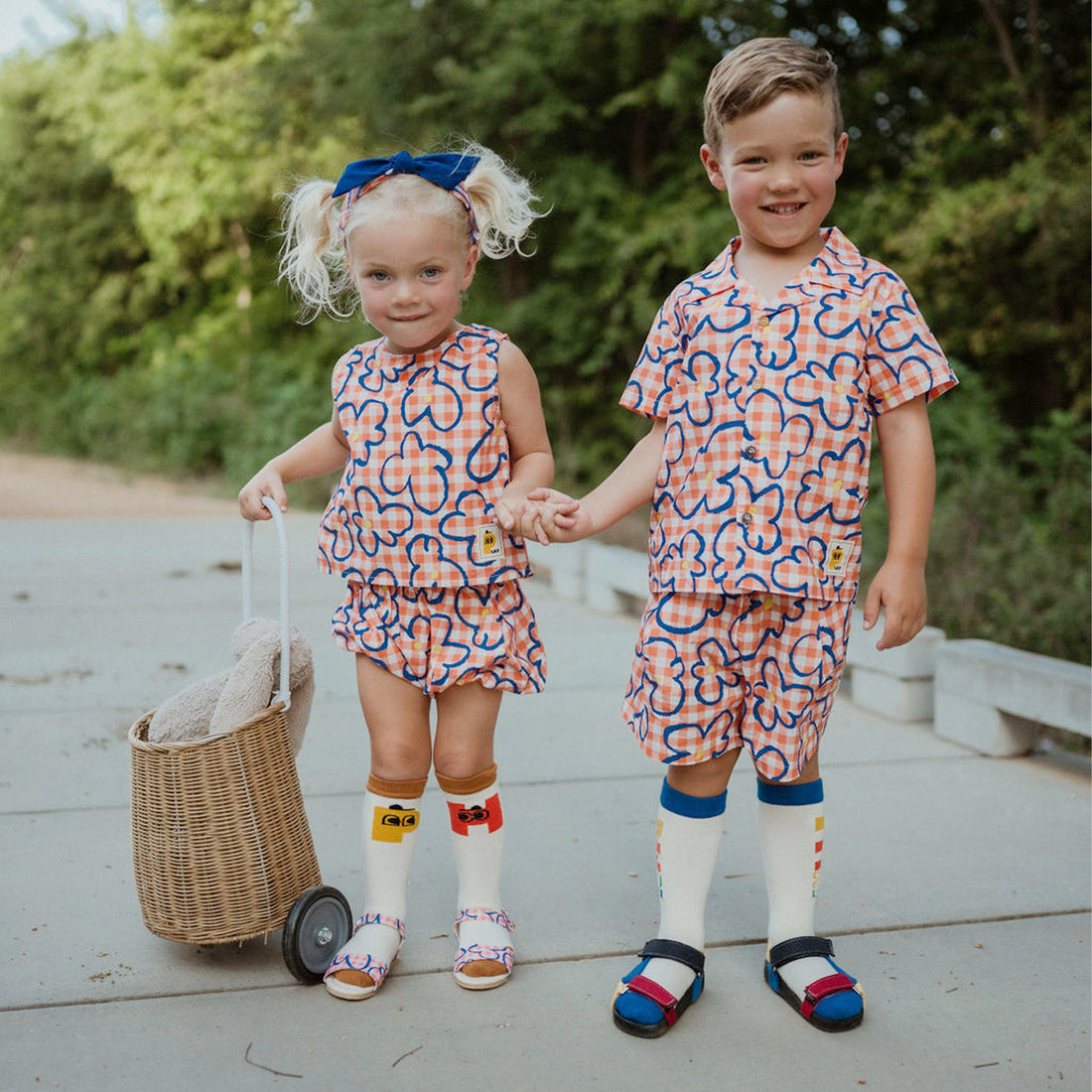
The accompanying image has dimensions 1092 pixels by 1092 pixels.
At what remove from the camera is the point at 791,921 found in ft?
8.07

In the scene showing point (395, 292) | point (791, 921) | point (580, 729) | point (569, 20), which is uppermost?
point (569, 20)

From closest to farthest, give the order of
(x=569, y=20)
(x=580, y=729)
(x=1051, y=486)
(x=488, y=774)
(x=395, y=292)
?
1. (x=395, y=292)
2. (x=488, y=774)
3. (x=580, y=729)
4. (x=1051, y=486)
5. (x=569, y=20)

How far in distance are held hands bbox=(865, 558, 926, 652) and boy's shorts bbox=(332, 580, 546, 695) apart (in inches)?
27.9

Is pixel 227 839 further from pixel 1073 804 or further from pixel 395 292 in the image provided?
pixel 1073 804

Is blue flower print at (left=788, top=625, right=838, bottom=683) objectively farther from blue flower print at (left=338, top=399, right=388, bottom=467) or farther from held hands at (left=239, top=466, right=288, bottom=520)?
held hands at (left=239, top=466, right=288, bottom=520)

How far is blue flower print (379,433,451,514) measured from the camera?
2.40m

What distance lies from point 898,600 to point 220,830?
4.44 feet

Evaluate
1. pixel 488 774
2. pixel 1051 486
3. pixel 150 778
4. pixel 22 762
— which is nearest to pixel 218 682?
pixel 150 778

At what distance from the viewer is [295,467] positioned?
263cm

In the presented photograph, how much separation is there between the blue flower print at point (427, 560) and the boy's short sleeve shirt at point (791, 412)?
1.48ft

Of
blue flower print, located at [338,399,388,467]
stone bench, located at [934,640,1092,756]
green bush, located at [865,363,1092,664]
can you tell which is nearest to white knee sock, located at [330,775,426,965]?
blue flower print, located at [338,399,388,467]

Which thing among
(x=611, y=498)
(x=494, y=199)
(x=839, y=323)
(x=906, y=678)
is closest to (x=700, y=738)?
(x=611, y=498)

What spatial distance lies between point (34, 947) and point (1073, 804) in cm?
272

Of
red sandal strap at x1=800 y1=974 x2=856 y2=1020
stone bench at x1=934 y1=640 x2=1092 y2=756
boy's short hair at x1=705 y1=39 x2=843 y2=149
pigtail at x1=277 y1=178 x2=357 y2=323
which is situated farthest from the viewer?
stone bench at x1=934 y1=640 x2=1092 y2=756
